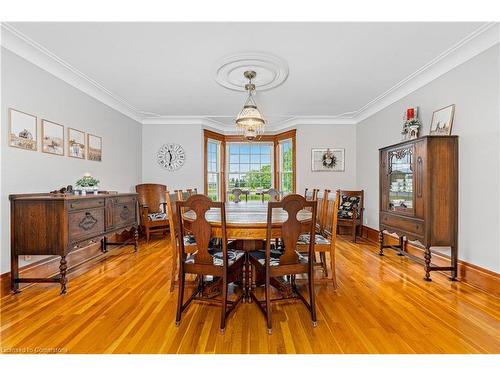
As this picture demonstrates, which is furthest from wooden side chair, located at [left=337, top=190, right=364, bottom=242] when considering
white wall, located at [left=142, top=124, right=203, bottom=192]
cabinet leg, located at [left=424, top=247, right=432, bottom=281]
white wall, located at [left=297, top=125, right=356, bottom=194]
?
white wall, located at [left=142, top=124, right=203, bottom=192]

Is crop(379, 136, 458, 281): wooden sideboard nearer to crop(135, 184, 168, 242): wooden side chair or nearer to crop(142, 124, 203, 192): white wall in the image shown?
crop(135, 184, 168, 242): wooden side chair

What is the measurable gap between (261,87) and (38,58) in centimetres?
269

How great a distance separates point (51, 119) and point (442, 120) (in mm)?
4718

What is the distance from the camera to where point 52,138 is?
10.7ft

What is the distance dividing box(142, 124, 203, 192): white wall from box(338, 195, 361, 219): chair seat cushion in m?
3.03

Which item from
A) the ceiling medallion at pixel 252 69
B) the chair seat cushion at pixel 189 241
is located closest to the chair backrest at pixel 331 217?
the chair seat cushion at pixel 189 241

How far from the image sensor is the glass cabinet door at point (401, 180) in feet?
10.9

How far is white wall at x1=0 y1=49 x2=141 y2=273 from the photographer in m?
2.62

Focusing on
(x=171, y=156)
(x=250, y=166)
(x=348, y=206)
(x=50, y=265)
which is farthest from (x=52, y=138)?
(x=348, y=206)
